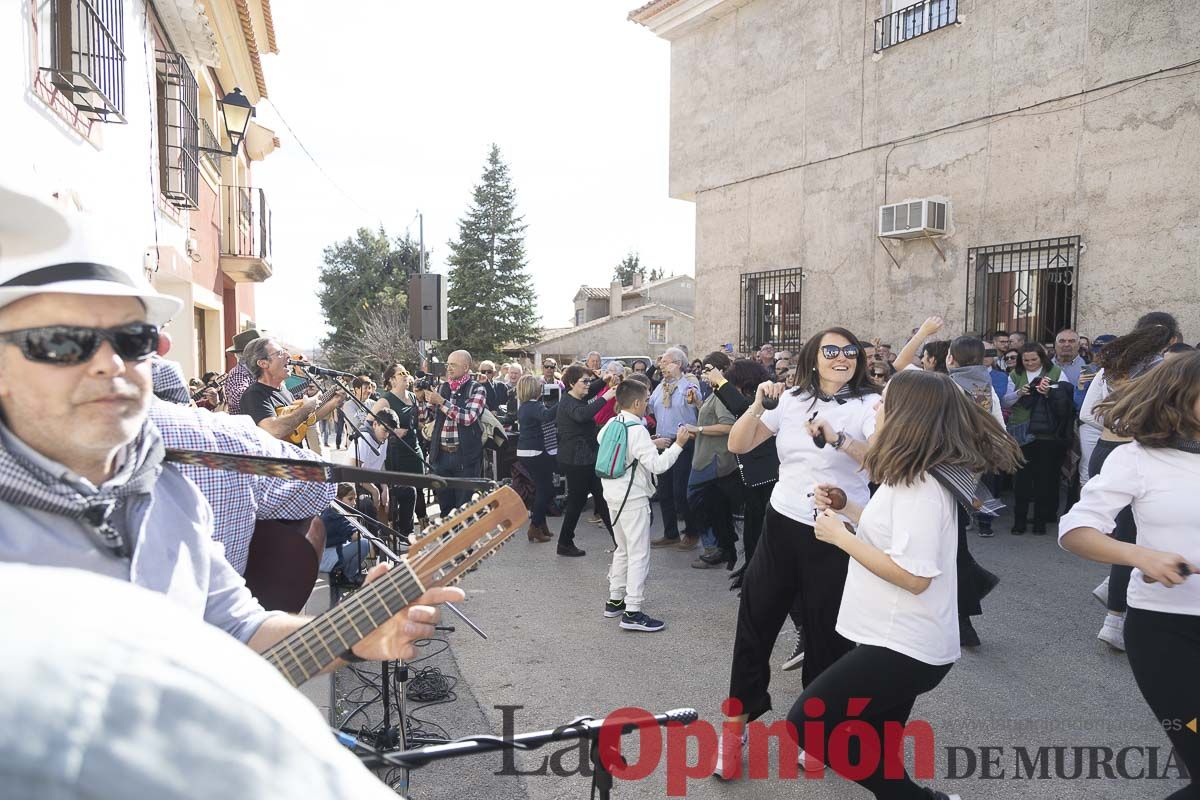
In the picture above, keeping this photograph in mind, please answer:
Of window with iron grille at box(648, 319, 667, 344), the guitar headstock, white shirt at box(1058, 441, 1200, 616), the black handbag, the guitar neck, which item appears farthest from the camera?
window with iron grille at box(648, 319, 667, 344)

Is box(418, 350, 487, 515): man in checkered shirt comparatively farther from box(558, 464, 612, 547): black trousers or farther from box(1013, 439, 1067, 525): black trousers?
box(1013, 439, 1067, 525): black trousers

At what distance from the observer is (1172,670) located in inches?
99.1

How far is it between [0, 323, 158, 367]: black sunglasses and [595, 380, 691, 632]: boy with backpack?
442 cm

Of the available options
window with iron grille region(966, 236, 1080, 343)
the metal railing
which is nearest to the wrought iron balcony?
the metal railing

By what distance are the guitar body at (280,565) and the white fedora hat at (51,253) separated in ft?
4.90

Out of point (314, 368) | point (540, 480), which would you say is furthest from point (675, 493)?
point (314, 368)

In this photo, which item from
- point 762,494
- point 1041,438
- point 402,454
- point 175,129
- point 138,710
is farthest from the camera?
point 175,129

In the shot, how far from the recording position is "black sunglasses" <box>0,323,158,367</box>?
1.45m

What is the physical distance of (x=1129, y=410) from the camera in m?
2.80

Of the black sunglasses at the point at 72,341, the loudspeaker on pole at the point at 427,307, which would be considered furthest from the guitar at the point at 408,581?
the loudspeaker on pole at the point at 427,307

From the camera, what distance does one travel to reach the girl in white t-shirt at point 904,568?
2672mm

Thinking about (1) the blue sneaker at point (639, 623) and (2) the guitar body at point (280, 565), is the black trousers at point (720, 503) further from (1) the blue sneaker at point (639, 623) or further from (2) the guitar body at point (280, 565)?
(2) the guitar body at point (280, 565)

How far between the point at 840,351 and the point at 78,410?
3.29 metres

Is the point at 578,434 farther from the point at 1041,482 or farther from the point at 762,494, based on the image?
the point at 1041,482
